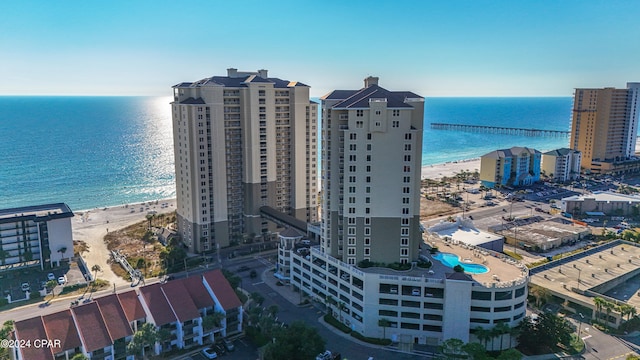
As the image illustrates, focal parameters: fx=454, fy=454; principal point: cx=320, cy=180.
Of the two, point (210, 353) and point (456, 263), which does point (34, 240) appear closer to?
point (210, 353)

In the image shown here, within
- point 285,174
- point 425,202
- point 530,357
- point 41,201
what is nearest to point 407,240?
point 530,357

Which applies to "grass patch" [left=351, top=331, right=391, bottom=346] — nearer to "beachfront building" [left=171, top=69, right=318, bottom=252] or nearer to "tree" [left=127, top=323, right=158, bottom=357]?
"tree" [left=127, top=323, right=158, bottom=357]

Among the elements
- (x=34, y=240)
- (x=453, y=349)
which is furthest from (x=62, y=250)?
(x=453, y=349)

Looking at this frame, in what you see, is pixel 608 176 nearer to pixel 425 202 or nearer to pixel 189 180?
pixel 425 202

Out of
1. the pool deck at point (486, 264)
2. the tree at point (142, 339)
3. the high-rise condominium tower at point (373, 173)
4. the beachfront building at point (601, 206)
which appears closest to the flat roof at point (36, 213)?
the tree at point (142, 339)

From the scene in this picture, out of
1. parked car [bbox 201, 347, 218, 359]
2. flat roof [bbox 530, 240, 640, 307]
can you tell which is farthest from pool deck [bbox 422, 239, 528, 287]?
parked car [bbox 201, 347, 218, 359]

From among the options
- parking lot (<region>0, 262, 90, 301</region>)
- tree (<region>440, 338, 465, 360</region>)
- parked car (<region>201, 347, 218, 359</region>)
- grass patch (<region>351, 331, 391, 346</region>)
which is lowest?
grass patch (<region>351, 331, 391, 346</region>)
